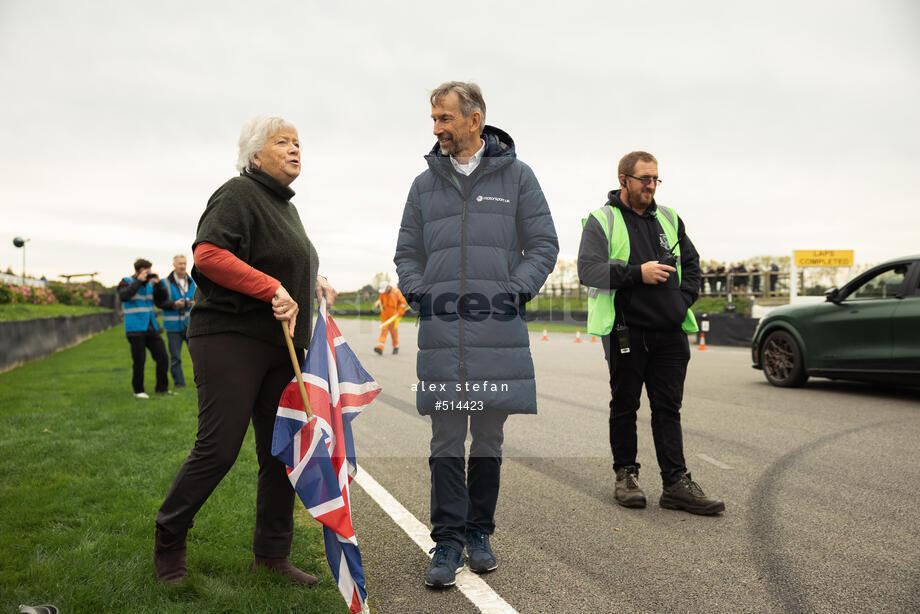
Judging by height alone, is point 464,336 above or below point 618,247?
below

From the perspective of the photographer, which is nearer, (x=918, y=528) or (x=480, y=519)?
(x=480, y=519)

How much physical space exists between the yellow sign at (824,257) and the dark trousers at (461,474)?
3475 cm

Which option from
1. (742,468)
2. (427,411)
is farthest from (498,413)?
(742,468)

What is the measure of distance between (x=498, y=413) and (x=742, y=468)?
2860mm

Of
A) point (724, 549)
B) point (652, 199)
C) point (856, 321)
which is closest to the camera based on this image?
point (724, 549)

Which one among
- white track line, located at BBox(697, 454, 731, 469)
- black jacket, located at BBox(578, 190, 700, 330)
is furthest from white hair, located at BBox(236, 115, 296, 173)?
white track line, located at BBox(697, 454, 731, 469)

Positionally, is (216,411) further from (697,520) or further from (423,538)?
(697,520)

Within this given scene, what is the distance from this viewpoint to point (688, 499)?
4270mm

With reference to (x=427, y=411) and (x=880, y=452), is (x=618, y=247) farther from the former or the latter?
(x=880, y=452)

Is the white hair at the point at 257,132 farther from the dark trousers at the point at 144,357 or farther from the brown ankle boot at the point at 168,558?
the dark trousers at the point at 144,357

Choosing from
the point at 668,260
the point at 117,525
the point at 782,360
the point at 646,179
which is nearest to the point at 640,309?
the point at 668,260

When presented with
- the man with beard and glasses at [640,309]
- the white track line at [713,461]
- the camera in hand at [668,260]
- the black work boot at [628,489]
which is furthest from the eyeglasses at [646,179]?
the white track line at [713,461]

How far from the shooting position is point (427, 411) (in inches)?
132

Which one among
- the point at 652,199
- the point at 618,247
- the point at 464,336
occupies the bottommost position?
the point at 464,336
